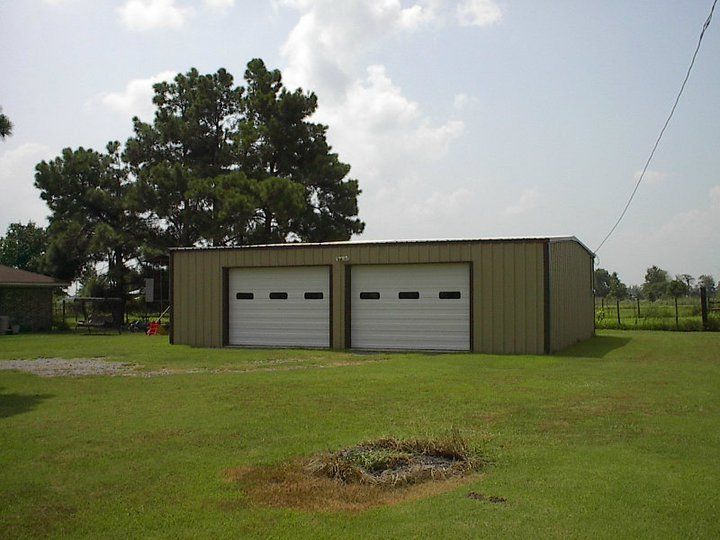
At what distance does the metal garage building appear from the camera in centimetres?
1775

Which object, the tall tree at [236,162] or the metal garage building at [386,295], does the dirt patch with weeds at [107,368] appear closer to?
the metal garage building at [386,295]

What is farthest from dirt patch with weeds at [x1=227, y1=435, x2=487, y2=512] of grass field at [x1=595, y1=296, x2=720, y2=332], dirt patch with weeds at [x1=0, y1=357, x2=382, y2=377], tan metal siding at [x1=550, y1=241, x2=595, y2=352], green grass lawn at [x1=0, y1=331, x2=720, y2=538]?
grass field at [x1=595, y1=296, x2=720, y2=332]

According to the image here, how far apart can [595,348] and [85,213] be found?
25472 mm

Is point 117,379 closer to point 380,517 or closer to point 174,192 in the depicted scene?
point 380,517

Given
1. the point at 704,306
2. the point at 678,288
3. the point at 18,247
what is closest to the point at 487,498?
the point at 704,306

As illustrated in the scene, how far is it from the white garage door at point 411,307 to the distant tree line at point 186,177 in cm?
1341

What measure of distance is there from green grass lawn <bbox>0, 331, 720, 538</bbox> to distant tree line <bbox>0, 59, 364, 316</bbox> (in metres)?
19.6

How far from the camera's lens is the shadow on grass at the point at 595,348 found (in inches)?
689

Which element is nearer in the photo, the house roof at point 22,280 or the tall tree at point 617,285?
the house roof at point 22,280

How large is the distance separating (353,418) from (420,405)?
129 cm

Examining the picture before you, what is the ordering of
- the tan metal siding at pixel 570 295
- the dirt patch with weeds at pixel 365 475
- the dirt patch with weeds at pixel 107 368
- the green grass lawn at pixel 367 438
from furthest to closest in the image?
the tan metal siding at pixel 570 295, the dirt patch with weeds at pixel 107 368, the dirt patch with weeds at pixel 365 475, the green grass lawn at pixel 367 438

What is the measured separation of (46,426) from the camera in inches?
336

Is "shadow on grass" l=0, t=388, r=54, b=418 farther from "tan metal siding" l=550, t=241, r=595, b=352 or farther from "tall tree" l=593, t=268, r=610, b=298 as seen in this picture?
"tall tree" l=593, t=268, r=610, b=298

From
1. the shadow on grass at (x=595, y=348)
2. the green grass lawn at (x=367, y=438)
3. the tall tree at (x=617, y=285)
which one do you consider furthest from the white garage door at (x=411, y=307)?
the tall tree at (x=617, y=285)
